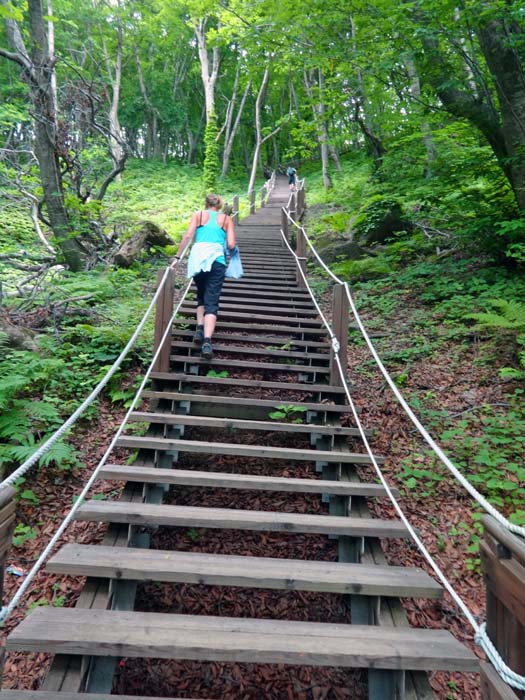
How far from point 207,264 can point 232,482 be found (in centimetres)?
279

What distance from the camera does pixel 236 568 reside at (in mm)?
2219

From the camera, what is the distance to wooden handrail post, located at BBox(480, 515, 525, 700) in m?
1.34

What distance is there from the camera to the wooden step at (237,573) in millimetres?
2137

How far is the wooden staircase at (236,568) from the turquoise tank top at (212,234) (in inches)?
65.4

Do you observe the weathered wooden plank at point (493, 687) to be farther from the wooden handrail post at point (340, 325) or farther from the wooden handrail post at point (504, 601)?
the wooden handrail post at point (340, 325)

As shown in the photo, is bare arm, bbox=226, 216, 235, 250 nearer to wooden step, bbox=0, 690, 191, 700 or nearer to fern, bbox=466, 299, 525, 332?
fern, bbox=466, 299, 525, 332

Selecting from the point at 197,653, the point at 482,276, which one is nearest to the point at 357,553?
the point at 197,653

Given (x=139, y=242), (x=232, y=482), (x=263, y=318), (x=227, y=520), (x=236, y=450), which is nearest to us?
(x=227, y=520)

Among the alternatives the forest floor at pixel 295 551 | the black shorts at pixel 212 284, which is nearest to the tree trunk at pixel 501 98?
the forest floor at pixel 295 551

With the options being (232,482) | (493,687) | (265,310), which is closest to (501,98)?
(265,310)

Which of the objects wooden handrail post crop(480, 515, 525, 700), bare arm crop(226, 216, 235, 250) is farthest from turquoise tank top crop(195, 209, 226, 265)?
wooden handrail post crop(480, 515, 525, 700)

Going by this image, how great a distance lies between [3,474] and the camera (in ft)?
10.2

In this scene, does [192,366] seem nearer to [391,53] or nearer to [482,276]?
[482,276]

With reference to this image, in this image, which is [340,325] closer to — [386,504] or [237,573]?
[386,504]
